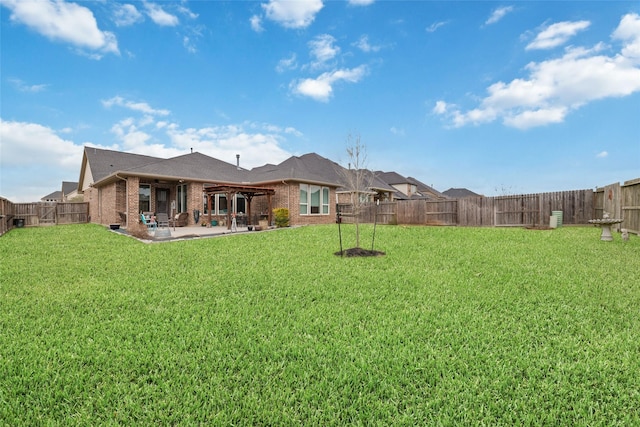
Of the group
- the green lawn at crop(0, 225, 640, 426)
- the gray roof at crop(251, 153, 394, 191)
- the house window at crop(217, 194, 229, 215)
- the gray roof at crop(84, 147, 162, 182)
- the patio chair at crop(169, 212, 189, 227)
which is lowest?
the green lawn at crop(0, 225, 640, 426)

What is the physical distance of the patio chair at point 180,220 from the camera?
16.5m

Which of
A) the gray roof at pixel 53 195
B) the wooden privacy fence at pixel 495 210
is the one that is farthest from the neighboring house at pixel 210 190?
the gray roof at pixel 53 195

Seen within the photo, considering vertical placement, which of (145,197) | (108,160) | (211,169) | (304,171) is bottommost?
(145,197)

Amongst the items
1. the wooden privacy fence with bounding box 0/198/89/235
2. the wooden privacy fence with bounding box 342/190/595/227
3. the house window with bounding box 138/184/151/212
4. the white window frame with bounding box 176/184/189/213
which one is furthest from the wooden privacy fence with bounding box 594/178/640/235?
the wooden privacy fence with bounding box 0/198/89/235

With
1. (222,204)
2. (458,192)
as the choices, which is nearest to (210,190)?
(222,204)

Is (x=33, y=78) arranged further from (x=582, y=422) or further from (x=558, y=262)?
(x=558, y=262)

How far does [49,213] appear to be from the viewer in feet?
64.9

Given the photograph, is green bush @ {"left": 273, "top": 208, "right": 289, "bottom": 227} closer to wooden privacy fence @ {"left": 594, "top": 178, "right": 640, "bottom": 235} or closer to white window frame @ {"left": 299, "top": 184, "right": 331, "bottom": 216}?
white window frame @ {"left": 299, "top": 184, "right": 331, "bottom": 216}

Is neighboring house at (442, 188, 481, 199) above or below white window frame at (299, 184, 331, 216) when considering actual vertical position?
above

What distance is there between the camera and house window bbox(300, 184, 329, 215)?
18.4 metres

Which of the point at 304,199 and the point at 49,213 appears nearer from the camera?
the point at 304,199

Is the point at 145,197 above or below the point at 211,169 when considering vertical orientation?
below

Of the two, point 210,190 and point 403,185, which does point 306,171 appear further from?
point 403,185

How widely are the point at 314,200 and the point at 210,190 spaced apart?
6.43 m
